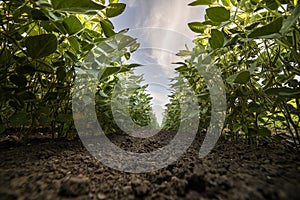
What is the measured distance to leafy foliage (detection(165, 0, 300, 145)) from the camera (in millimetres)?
426

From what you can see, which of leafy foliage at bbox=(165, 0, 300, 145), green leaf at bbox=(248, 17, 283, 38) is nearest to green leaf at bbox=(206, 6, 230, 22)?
leafy foliage at bbox=(165, 0, 300, 145)

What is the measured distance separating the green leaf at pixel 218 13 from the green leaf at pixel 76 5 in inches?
10.3

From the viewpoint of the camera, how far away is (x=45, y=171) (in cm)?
45

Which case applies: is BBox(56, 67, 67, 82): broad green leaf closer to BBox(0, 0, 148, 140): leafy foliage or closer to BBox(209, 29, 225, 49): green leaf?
BBox(0, 0, 148, 140): leafy foliage

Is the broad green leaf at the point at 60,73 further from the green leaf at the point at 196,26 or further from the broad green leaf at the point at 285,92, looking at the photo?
the broad green leaf at the point at 285,92

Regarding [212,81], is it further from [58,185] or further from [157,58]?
[58,185]

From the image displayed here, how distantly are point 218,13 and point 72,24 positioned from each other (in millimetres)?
359

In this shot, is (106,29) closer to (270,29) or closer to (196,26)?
(196,26)

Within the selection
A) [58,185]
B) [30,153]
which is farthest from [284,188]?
[30,153]

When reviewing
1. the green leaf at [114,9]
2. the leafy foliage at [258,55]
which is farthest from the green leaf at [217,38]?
the green leaf at [114,9]

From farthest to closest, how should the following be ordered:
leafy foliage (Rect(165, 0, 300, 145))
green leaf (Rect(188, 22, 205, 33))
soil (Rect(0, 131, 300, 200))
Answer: green leaf (Rect(188, 22, 205, 33)) < leafy foliage (Rect(165, 0, 300, 145)) < soil (Rect(0, 131, 300, 200))

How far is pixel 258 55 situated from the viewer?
0.65 metres

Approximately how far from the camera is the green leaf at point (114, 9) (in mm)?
582

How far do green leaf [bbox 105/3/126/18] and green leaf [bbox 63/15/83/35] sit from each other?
4.6 inches
